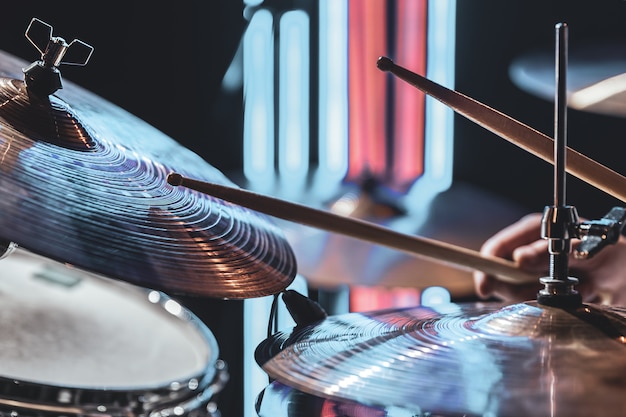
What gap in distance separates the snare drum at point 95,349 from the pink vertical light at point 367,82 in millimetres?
1062

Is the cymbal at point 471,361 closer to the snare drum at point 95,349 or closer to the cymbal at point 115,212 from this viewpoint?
the cymbal at point 115,212

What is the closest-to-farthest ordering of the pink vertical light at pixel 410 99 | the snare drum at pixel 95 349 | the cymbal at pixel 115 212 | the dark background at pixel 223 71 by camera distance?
1. the cymbal at pixel 115 212
2. the snare drum at pixel 95 349
3. the dark background at pixel 223 71
4. the pink vertical light at pixel 410 99

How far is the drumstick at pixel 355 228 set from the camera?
654mm

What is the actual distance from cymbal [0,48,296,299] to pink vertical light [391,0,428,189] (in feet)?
4.35

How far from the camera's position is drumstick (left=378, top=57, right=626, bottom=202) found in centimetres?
64

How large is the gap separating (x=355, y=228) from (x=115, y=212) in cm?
23

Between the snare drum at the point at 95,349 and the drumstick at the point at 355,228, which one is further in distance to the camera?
the snare drum at the point at 95,349

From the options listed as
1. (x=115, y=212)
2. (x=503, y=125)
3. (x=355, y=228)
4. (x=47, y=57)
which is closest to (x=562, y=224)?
(x=503, y=125)

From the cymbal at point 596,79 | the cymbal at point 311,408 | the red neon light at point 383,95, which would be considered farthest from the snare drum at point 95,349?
the red neon light at point 383,95

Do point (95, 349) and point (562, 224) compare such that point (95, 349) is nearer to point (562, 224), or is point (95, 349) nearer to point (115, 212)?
point (115, 212)

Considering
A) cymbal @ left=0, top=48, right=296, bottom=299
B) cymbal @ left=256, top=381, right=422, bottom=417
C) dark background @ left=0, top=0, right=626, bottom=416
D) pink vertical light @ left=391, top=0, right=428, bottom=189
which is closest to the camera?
cymbal @ left=0, top=48, right=296, bottom=299

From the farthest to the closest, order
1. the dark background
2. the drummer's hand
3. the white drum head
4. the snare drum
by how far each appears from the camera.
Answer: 1. the dark background
2. the drummer's hand
3. the white drum head
4. the snare drum

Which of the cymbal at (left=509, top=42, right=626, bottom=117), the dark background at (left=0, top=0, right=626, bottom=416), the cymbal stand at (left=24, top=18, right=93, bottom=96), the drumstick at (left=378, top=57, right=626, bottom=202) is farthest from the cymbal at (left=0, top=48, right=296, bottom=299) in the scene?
the dark background at (left=0, top=0, right=626, bottom=416)

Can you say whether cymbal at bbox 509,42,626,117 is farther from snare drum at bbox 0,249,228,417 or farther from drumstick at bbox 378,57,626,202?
snare drum at bbox 0,249,228,417
